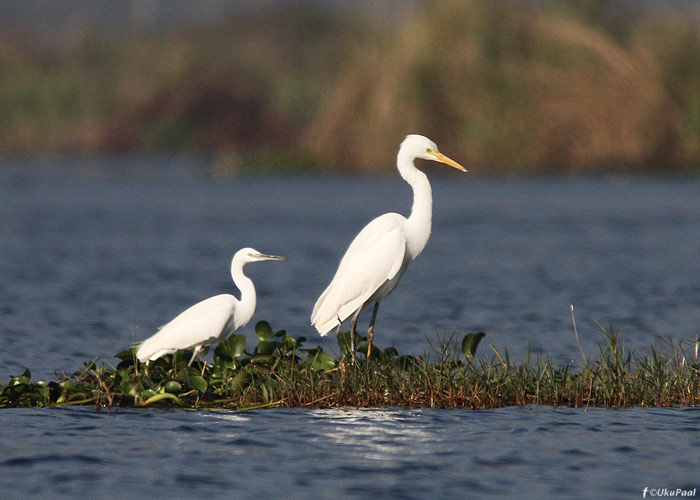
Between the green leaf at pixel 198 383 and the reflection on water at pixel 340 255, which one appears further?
the reflection on water at pixel 340 255

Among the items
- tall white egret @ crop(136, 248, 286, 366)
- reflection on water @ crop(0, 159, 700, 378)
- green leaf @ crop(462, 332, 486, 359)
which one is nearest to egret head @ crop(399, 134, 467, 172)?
green leaf @ crop(462, 332, 486, 359)

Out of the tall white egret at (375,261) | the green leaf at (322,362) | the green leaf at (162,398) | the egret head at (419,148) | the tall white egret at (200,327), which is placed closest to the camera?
the green leaf at (162,398)

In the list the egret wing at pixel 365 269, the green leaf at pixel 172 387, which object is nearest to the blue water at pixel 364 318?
the green leaf at pixel 172 387

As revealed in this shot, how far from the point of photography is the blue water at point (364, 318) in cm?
827

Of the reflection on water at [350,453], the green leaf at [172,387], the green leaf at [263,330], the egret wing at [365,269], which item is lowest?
the reflection on water at [350,453]

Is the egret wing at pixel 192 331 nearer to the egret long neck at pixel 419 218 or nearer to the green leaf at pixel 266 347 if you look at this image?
the green leaf at pixel 266 347

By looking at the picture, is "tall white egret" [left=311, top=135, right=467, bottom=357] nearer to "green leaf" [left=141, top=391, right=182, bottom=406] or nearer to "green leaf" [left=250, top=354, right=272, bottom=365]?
"green leaf" [left=250, top=354, right=272, bottom=365]

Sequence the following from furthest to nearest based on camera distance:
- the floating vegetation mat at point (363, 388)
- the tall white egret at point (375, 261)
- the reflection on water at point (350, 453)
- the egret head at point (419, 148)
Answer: the egret head at point (419, 148) < the tall white egret at point (375, 261) < the floating vegetation mat at point (363, 388) < the reflection on water at point (350, 453)

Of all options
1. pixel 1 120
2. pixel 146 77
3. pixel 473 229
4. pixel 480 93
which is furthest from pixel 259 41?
pixel 473 229

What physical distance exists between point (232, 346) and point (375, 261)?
4.66 feet

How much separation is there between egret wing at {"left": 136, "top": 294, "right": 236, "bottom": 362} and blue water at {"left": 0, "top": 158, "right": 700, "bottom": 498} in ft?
2.33

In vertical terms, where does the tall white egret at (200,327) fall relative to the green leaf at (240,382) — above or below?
above

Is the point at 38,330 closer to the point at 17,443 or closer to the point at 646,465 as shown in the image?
the point at 17,443

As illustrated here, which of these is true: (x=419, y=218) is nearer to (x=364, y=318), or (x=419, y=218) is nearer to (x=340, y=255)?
(x=364, y=318)
